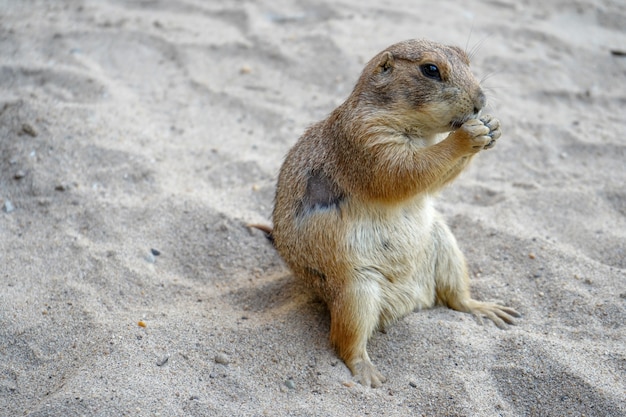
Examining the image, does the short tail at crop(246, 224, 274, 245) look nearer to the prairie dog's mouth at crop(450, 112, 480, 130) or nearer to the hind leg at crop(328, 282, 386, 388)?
the hind leg at crop(328, 282, 386, 388)

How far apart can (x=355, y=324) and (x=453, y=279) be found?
0.77m

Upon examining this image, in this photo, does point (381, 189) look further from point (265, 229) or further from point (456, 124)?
point (265, 229)

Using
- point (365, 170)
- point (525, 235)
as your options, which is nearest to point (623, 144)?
point (525, 235)

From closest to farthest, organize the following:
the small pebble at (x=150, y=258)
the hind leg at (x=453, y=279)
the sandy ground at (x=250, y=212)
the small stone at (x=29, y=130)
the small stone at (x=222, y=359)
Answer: the sandy ground at (x=250, y=212) → the small stone at (x=222, y=359) → the hind leg at (x=453, y=279) → the small pebble at (x=150, y=258) → the small stone at (x=29, y=130)

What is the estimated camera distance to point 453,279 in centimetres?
390

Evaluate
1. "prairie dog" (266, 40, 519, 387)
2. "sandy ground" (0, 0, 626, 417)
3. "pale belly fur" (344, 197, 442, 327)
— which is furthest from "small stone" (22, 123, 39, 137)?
"pale belly fur" (344, 197, 442, 327)

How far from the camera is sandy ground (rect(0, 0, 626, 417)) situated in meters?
3.25

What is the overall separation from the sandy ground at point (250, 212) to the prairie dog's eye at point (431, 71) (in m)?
1.32

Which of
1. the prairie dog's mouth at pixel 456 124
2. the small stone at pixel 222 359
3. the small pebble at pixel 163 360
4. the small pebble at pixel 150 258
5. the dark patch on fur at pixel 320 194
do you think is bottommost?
the small pebble at pixel 150 258

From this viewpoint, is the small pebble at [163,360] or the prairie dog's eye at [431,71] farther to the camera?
the prairie dog's eye at [431,71]

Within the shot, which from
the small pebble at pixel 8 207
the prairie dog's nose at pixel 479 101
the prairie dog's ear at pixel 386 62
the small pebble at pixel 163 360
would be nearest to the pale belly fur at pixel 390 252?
the prairie dog's nose at pixel 479 101

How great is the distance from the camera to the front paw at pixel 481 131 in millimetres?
3275

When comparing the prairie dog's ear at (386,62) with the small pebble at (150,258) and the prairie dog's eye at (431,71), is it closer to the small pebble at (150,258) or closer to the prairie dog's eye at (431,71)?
the prairie dog's eye at (431,71)

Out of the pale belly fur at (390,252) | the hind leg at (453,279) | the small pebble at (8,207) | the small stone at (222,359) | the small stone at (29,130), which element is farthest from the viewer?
the small stone at (29,130)
